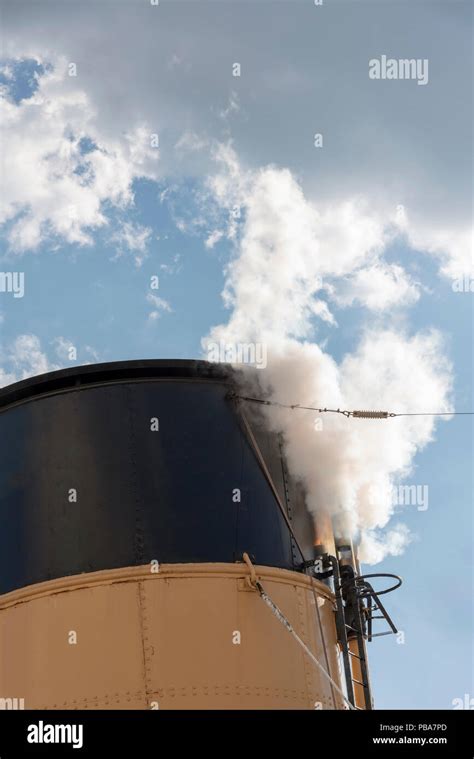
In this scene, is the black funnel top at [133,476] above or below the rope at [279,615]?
above

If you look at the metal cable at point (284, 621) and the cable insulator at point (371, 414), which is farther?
the cable insulator at point (371, 414)

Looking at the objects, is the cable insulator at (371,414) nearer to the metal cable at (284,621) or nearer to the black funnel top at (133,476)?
the black funnel top at (133,476)

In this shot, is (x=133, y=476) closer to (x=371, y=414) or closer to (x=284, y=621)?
(x=284, y=621)

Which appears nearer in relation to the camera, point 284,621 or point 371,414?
point 284,621

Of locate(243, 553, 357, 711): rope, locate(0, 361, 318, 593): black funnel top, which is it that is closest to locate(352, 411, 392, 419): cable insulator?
locate(0, 361, 318, 593): black funnel top

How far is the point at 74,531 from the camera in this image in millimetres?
13750

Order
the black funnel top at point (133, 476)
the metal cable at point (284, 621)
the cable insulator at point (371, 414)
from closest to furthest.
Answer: the metal cable at point (284, 621)
the black funnel top at point (133, 476)
the cable insulator at point (371, 414)

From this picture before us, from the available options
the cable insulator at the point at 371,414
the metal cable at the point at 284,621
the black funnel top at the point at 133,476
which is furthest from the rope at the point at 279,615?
the cable insulator at the point at 371,414

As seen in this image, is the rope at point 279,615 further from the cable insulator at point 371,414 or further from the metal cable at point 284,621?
the cable insulator at point 371,414

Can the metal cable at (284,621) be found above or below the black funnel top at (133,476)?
below

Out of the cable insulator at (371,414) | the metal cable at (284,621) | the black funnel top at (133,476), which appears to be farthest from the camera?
the cable insulator at (371,414)

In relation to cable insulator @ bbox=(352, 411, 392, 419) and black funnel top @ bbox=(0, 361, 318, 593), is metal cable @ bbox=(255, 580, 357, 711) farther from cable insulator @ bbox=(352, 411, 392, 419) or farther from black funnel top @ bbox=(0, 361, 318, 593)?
cable insulator @ bbox=(352, 411, 392, 419)

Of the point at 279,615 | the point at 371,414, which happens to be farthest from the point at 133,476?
the point at 371,414
